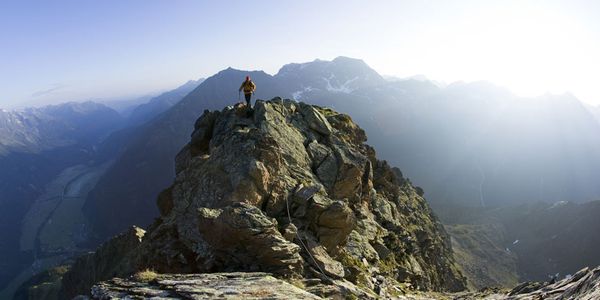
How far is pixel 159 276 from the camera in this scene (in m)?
19.3

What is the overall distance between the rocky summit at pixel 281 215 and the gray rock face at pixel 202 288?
1.22 ft

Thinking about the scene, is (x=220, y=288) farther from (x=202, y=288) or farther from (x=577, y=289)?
(x=577, y=289)

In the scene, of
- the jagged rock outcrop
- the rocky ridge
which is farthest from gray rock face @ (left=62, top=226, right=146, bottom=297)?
the jagged rock outcrop

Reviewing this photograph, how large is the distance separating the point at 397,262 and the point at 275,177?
1952cm

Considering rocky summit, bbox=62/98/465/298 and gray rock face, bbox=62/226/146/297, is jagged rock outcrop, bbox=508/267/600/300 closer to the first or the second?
rocky summit, bbox=62/98/465/298

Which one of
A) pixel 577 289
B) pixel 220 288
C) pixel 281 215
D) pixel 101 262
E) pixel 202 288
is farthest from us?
pixel 101 262

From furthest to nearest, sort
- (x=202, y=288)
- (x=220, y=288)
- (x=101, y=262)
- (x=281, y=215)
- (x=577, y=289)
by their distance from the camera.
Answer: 1. (x=101, y=262)
2. (x=281, y=215)
3. (x=577, y=289)
4. (x=220, y=288)
5. (x=202, y=288)

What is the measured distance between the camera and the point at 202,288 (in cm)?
1831

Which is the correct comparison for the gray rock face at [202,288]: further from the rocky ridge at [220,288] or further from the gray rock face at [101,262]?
the gray rock face at [101,262]

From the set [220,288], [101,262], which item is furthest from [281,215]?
[101,262]

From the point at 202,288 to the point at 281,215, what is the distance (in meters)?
12.3

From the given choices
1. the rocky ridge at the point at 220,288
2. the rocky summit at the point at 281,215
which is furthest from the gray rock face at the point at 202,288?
the rocky summit at the point at 281,215

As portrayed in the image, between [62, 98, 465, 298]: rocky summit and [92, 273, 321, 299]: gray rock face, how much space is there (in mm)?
372

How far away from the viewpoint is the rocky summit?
24.0m
